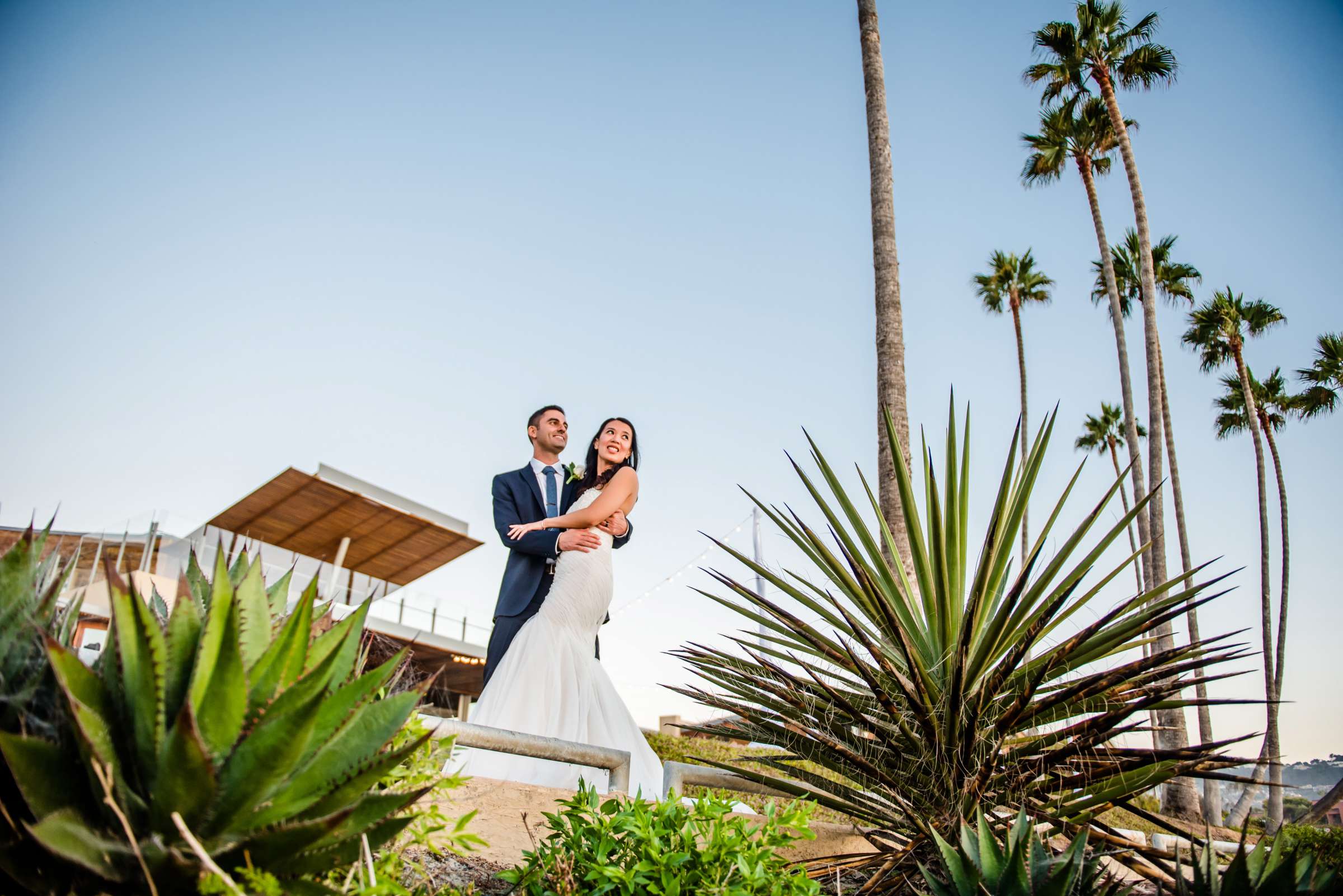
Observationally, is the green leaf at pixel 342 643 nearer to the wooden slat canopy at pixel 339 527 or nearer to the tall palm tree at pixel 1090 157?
the wooden slat canopy at pixel 339 527

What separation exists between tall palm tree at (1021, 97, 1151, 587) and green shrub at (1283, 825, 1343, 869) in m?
6.19

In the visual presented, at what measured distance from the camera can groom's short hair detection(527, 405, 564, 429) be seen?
16.8 ft

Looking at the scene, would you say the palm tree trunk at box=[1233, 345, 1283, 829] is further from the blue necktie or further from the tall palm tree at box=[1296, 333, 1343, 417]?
the blue necktie

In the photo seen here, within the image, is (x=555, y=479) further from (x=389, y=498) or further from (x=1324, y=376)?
(x=1324, y=376)

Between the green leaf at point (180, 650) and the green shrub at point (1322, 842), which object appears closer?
the green leaf at point (180, 650)

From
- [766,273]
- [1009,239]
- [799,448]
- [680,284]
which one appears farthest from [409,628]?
[1009,239]

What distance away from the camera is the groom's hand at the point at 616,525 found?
486cm

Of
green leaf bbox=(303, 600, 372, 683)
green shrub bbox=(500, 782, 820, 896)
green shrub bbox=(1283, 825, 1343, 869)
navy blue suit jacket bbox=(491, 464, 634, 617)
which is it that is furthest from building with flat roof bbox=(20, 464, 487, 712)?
green leaf bbox=(303, 600, 372, 683)

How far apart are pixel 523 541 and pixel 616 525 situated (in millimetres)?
559

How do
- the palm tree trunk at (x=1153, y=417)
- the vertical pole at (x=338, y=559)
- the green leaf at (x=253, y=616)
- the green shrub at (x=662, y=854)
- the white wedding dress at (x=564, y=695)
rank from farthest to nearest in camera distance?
the vertical pole at (x=338, y=559), the palm tree trunk at (x=1153, y=417), the white wedding dress at (x=564, y=695), the green shrub at (x=662, y=854), the green leaf at (x=253, y=616)

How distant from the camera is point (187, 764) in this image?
121cm

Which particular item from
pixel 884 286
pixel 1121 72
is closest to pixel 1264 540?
pixel 1121 72

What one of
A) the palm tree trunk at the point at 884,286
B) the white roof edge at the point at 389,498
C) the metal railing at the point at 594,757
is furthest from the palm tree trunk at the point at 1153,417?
the white roof edge at the point at 389,498

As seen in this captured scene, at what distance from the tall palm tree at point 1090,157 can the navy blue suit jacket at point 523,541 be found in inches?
603
